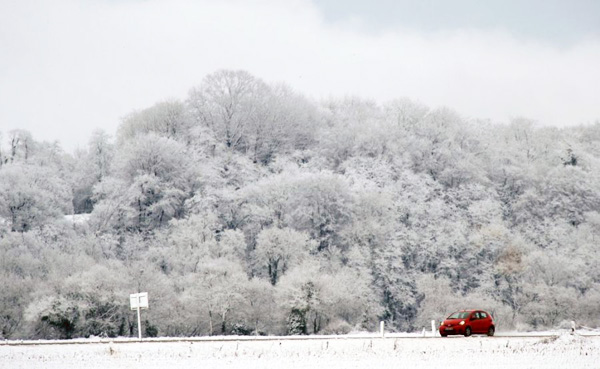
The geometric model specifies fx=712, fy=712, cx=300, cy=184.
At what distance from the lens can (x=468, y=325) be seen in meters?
34.7

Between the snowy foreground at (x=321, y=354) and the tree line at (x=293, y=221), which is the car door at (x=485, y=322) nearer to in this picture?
the snowy foreground at (x=321, y=354)

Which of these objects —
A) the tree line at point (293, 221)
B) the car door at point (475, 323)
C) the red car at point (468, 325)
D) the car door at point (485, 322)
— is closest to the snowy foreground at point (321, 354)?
the red car at point (468, 325)

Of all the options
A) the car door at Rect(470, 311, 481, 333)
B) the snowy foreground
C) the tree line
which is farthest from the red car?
the tree line

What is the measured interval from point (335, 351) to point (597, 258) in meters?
61.1

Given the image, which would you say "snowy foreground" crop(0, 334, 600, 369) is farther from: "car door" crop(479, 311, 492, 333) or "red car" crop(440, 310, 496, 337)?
"car door" crop(479, 311, 492, 333)

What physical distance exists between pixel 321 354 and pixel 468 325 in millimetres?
9530

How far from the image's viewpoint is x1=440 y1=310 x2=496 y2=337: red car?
3466 centimetres

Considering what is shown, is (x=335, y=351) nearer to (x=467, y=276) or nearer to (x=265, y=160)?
(x=467, y=276)

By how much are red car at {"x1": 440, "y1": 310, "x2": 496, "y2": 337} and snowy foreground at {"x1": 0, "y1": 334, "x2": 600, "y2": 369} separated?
6.35ft

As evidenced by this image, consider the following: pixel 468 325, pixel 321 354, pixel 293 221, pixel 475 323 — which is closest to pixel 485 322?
pixel 475 323

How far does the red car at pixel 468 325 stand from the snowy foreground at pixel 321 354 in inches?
76.3

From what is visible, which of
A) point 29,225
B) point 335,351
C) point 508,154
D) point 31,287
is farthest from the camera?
point 508,154

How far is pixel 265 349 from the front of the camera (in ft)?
98.8

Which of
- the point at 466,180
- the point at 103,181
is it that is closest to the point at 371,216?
the point at 466,180
